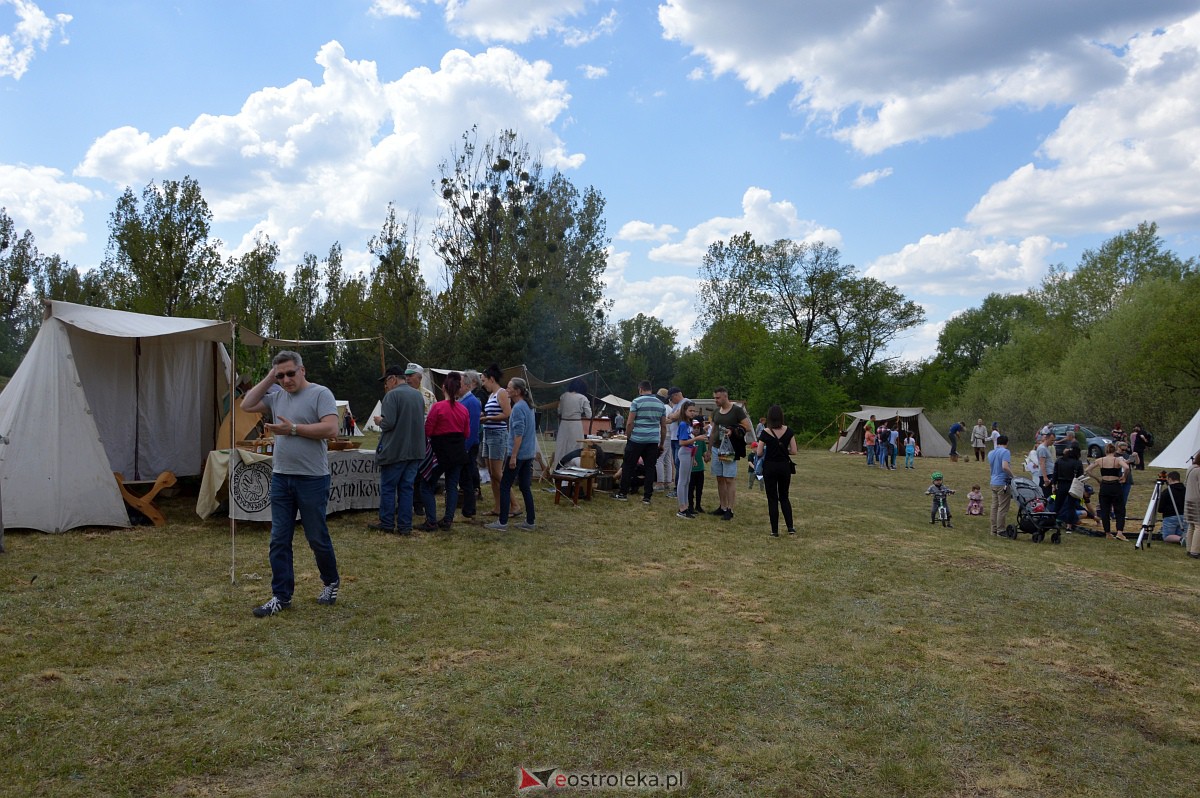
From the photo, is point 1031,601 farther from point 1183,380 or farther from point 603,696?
point 1183,380

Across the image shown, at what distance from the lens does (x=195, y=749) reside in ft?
10.3

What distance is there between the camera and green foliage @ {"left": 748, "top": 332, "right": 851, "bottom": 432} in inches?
1510

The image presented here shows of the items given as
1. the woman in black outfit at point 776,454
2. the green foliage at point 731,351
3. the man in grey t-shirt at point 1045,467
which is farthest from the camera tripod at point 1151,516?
the green foliage at point 731,351

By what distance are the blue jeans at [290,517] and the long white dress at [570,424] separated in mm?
8489

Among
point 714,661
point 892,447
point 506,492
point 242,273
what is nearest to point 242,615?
point 714,661

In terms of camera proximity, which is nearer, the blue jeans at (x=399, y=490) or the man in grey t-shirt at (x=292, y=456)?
the man in grey t-shirt at (x=292, y=456)

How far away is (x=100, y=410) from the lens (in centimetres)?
916

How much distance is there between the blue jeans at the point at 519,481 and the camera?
332 inches

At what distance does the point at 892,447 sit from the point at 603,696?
21.5 m

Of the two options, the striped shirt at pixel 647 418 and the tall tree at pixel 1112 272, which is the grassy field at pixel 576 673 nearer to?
the striped shirt at pixel 647 418

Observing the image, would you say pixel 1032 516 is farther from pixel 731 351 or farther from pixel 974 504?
pixel 731 351

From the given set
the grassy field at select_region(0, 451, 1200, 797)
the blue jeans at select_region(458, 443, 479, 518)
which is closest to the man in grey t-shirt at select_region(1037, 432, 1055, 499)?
the grassy field at select_region(0, 451, 1200, 797)

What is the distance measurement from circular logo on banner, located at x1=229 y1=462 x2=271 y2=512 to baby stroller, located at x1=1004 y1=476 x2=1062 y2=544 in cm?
915

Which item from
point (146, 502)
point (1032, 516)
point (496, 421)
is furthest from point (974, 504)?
point (146, 502)
